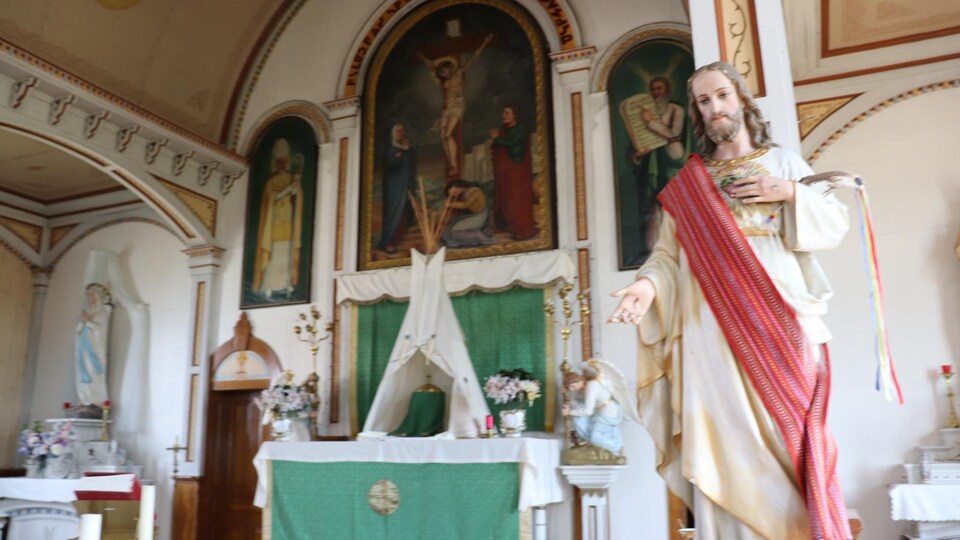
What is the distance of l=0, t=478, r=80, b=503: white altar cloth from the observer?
7.69 metres

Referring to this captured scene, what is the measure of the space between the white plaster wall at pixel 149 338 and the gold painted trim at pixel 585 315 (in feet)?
16.0

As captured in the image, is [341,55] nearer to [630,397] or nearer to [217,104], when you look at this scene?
[217,104]

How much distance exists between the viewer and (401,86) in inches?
344

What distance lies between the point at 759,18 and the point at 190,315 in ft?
25.1

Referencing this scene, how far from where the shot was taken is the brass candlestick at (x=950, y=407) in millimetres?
5699

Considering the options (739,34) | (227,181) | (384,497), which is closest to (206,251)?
(227,181)

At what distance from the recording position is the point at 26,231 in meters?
10.6

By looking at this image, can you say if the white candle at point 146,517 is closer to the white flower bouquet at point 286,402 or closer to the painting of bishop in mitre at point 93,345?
the white flower bouquet at point 286,402

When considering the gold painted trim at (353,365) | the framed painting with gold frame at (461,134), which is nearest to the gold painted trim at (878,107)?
the framed painting with gold frame at (461,134)

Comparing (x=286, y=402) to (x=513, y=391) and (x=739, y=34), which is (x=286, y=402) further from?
(x=739, y=34)

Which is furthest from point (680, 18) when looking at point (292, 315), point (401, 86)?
point (292, 315)

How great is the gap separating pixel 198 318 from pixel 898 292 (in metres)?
7.36

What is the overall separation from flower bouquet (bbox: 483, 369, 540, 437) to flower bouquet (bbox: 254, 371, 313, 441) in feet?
6.23

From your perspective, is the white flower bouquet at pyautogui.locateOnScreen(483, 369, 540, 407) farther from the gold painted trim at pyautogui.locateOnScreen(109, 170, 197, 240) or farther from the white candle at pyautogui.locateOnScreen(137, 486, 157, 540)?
the white candle at pyautogui.locateOnScreen(137, 486, 157, 540)
